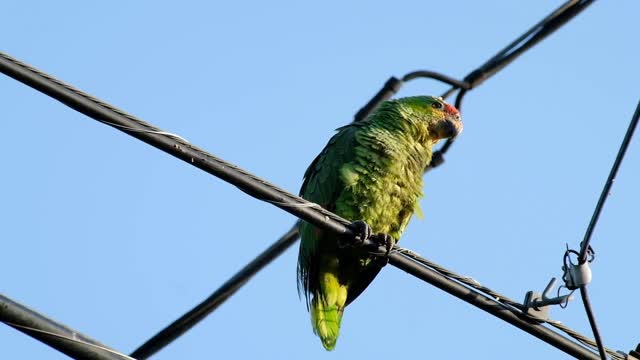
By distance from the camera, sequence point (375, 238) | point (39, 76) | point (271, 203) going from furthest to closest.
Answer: point (375, 238)
point (271, 203)
point (39, 76)

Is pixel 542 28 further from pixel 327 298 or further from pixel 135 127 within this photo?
pixel 135 127

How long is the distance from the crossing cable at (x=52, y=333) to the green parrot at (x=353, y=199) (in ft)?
8.16

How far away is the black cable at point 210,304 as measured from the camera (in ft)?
13.5

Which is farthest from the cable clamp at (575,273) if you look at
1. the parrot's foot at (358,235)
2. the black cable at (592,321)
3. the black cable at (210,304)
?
the black cable at (210,304)

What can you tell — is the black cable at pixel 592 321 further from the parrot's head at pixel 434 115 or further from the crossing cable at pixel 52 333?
the parrot's head at pixel 434 115

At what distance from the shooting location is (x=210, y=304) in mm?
4430

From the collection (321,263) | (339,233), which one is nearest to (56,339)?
(339,233)

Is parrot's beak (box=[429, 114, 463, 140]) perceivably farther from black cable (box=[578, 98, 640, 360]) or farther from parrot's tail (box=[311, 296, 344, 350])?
black cable (box=[578, 98, 640, 360])

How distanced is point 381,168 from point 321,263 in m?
0.66

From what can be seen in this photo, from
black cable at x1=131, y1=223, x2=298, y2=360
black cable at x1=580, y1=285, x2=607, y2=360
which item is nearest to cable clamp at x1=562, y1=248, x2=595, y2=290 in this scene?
black cable at x1=580, y1=285, x2=607, y2=360

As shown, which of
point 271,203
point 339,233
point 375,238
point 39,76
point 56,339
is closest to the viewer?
point 56,339

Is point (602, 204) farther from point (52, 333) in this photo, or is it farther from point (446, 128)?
point (446, 128)

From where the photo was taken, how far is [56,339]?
2.55 m

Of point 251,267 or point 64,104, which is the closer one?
point 64,104
